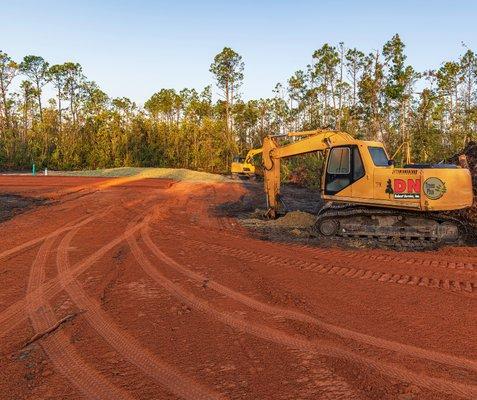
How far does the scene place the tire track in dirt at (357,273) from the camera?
6797 mm

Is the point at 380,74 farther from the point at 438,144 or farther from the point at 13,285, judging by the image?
the point at 13,285

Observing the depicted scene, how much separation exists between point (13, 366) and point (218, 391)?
2083mm

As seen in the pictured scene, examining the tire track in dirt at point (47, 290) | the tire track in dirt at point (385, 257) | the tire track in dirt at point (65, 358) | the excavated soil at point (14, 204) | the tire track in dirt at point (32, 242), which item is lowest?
the tire track in dirt at point (385, 257)

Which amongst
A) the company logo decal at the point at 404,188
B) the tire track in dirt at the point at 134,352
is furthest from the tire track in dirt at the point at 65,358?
the company logo decal at the point at 404,188

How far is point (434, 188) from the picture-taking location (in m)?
10.1

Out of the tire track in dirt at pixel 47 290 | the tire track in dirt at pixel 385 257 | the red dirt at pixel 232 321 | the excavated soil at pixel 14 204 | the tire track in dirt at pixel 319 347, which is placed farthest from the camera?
the excavated soil at pixel 14 204

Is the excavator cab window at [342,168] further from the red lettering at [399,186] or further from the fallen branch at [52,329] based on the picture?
the fallen branch at [52,329]

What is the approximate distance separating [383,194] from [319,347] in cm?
687

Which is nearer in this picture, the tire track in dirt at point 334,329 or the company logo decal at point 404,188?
the tire track in dirt at point 334,329

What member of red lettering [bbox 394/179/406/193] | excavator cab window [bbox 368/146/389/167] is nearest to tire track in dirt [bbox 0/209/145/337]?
excavator cab window [bbox 368/146/389/167]

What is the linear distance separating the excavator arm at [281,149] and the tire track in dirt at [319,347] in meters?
6.78

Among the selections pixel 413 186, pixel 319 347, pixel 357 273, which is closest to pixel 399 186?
pixel 413 186

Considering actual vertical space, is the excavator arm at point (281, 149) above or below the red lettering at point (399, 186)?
above

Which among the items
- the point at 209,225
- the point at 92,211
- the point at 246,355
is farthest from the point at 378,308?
the point at 92,211
